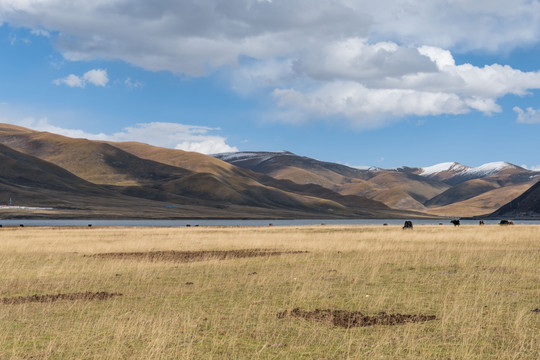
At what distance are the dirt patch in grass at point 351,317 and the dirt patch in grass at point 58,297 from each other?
6.55 m

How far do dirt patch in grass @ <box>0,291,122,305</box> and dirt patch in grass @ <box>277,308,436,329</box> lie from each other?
21.5 feet

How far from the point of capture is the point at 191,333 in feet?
40.4

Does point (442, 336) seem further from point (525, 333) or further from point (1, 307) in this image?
point (1, 307)

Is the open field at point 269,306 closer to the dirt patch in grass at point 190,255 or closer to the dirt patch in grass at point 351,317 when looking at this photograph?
the dirt patch in grass at point 351,317

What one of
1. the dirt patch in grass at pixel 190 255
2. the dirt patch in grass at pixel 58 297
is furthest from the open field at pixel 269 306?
the dirt patch in grass at pixel 190 255

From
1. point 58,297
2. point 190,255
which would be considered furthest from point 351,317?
point 190,255

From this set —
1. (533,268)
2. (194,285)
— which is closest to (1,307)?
(194,285)

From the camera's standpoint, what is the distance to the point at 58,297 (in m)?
17.5

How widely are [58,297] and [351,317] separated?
9.69 meters

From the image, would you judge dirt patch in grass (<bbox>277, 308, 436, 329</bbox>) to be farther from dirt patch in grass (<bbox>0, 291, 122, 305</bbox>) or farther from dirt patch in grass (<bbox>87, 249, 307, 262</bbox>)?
dirt patch in grass (<bbox>87, 249, 307, 262</bbox>)

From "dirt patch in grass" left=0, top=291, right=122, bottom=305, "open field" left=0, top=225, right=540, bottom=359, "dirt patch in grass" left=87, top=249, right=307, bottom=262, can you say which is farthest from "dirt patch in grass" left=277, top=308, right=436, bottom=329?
"dirt patch in grass" left=87, top=249, right=307, bottom=262

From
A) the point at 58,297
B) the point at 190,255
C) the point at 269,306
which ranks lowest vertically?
the point at 58,297

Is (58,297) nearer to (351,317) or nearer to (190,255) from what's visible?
(351,317)

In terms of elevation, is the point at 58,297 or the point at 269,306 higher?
the point at 269,306
